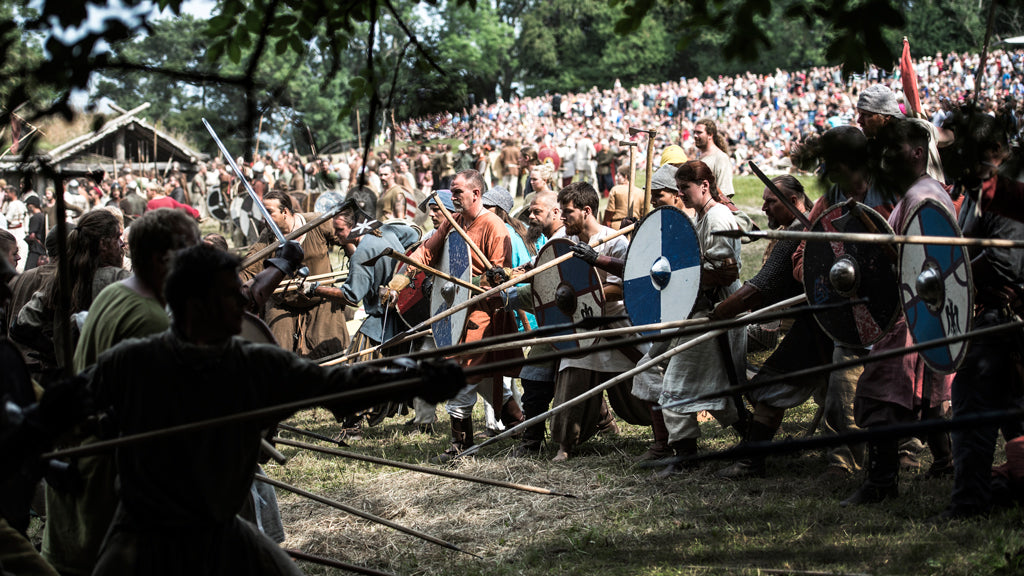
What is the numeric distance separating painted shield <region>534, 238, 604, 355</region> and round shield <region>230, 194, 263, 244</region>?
1088 cm

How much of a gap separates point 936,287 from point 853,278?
0.52m

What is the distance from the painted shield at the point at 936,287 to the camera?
387 centimetres

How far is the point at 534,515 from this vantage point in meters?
5.19

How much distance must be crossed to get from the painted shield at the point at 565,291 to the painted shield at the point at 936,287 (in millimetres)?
1982

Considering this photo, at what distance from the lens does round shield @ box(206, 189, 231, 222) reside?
2131 centimetres

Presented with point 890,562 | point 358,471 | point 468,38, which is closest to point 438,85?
point 890,562

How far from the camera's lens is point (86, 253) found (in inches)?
176

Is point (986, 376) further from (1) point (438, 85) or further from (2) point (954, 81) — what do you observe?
(2) point (954, 81)

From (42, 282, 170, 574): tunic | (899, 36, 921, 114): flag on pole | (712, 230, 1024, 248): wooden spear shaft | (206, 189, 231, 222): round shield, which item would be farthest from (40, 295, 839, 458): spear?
(206, 189, 231, 222): round shield

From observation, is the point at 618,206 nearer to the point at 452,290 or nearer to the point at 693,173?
the point at 452,290

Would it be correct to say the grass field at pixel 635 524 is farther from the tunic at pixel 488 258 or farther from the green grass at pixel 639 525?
the tunic at pixel 488 258

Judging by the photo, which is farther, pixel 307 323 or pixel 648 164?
pixel 307 323

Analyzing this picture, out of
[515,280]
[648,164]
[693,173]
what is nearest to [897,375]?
[693,173]

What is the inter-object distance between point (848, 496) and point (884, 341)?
0.77m
